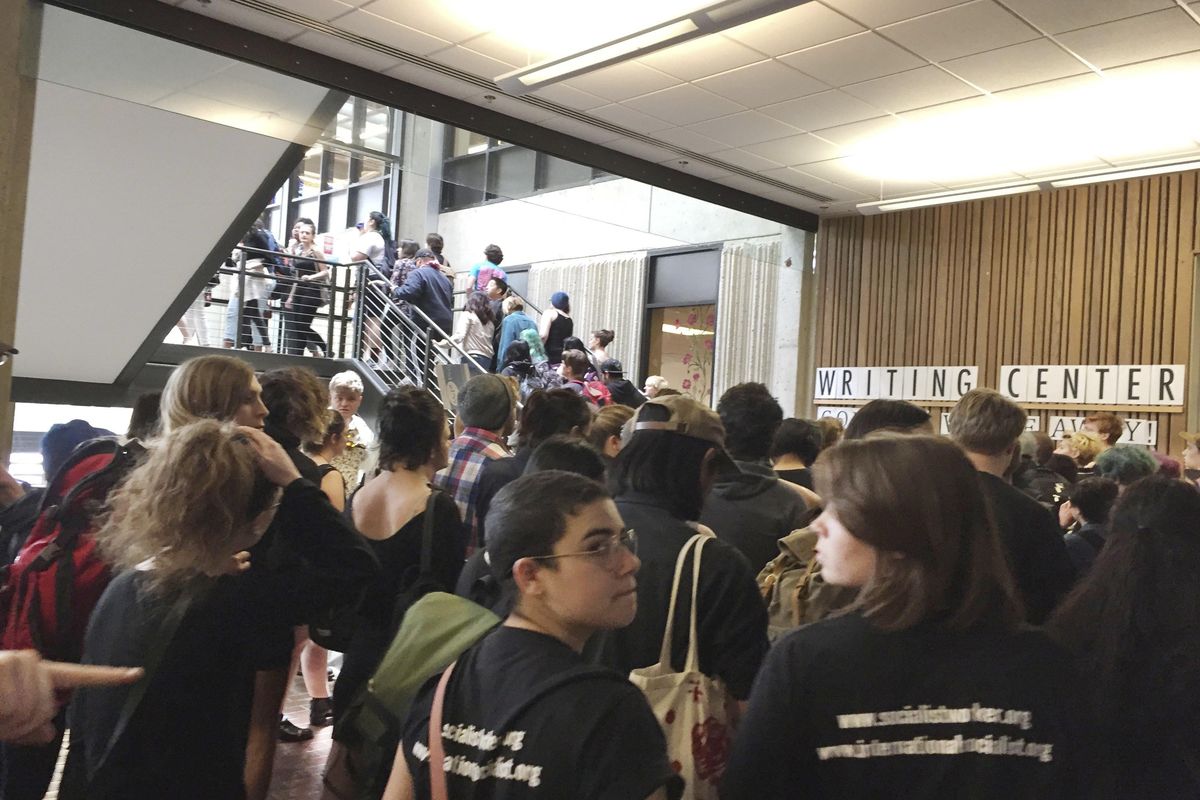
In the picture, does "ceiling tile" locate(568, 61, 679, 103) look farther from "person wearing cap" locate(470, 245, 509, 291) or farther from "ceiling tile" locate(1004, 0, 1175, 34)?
"person wearing cap" locate(470, 245, 509, 291)

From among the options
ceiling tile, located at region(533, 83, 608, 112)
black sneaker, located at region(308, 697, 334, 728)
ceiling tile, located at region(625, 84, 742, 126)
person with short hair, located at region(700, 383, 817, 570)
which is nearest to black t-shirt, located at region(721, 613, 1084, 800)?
person with short hair, located at region(700, 383, 817, 570)

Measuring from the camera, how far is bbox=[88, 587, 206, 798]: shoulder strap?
5.34 ft

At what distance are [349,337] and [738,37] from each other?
19.7ft

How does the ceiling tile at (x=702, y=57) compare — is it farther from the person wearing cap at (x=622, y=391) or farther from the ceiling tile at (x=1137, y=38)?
the person wearing cap at (x=622, y=391)

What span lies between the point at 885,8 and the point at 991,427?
324 centimetres

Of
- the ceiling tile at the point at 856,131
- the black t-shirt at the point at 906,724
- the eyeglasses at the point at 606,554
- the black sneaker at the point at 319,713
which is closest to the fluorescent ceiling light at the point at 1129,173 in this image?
the ceiling tile at the point at 856,131

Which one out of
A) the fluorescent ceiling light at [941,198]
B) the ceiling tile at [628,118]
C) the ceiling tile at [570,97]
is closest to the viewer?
the ceiling tile at [570,97]

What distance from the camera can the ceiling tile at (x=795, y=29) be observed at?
518 cm

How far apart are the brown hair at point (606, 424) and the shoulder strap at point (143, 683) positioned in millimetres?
1976

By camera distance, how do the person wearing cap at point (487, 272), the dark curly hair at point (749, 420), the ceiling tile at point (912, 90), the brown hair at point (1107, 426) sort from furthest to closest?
the person wearing cap at point (487, 272) → the ceiling tile at point (912, 90) → the brown hair at point (1107, 426) → the dark curly hair at point (749, 420)

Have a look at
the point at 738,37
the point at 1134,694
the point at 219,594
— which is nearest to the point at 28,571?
the point at 219,594

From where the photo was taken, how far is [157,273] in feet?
22.4

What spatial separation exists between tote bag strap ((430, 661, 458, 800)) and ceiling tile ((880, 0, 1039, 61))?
4888 mm

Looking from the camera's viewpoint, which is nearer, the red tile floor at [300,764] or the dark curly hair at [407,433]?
the dark curly hair at [407,433]
